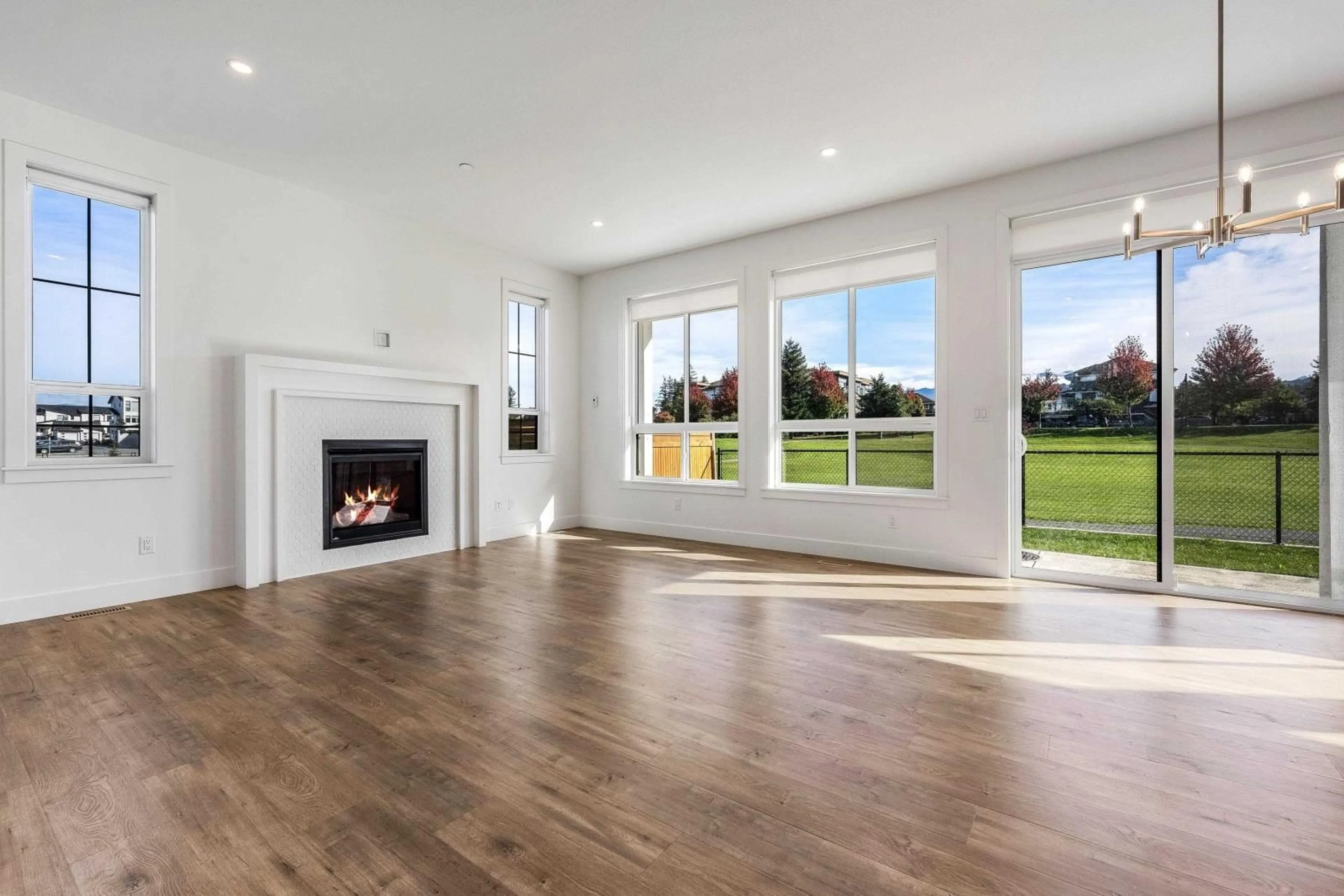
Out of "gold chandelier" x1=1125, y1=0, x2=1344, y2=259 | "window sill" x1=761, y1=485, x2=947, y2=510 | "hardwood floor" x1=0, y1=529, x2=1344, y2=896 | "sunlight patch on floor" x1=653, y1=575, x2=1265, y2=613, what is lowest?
"hardwood floor" x1=0, y1=529, x2=1344, y2=896

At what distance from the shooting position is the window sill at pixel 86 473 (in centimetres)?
360

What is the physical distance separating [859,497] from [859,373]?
3.66 feet

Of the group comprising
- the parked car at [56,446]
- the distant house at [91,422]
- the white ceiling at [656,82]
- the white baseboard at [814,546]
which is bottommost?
the white baseboard at [814,546]

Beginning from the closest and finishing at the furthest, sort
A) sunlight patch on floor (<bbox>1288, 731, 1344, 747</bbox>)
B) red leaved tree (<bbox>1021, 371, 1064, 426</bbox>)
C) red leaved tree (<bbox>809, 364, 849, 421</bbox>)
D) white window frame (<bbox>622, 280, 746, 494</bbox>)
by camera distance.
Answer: sunlight patch on floor (<bbox>1288, 731, 1344, 747</bbox>) < red leaved tree (<bbox>1021, 371, 1064, 426</bbox>) < red leaved tree (<bbox>809, 364, 849, 421</bbox>) < white window frame (<bbox>622, 280, 746, 494</bbox>)

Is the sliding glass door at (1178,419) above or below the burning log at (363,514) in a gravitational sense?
above

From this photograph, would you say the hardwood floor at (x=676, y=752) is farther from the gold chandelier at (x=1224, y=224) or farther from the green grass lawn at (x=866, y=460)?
the gold chandelier at (x=1224, y=224)

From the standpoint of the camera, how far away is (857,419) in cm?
550

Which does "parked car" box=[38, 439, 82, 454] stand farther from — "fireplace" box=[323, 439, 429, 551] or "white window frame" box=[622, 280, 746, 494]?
"white window frame" box=[622, 280, 746, 494]

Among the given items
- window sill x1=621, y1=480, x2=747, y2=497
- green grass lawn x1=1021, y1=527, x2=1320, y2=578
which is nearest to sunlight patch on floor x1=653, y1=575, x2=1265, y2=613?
green grass lawn x1=1021, y1=527, x2=1320, y2=578

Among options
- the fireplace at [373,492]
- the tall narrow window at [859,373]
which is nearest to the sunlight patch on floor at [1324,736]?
the tall narrow window at [859,373]

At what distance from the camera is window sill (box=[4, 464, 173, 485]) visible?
3596mm

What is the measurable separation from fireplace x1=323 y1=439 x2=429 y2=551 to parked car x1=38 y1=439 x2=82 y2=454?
56.3 inches

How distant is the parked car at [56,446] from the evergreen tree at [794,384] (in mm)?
5311

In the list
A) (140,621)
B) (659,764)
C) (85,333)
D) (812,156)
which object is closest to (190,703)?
(140,621)
